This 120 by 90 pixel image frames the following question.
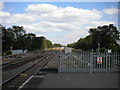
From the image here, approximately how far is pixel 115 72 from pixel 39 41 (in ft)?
302

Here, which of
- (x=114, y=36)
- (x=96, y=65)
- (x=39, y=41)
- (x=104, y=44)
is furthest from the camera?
(x=39, y=41)

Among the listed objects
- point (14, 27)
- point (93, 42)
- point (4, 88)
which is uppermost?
point (14, 27)

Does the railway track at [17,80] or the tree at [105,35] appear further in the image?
the tree at [105,35]

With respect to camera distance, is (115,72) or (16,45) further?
(16,45)

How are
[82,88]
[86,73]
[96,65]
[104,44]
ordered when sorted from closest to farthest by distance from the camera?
[82,88] < [86,73] < [96,65] < [104,44]

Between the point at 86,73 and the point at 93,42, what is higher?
the point at 93,42

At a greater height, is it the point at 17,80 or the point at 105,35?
the point at 105,35

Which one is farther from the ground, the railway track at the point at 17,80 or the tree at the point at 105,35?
the tree at the point at 105,35

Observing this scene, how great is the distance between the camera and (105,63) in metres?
14.5

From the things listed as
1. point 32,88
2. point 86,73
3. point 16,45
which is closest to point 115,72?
point 86,73

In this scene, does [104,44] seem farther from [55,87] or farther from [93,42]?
[55,87]

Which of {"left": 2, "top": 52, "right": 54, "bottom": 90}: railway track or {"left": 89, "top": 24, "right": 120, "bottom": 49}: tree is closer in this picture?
{"left": 2, "top": 52, "right": 54, "bottom": 90}: railway track

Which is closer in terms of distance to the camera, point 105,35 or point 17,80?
point 17,80

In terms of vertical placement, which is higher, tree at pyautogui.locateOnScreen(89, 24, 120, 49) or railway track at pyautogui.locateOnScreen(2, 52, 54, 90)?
tree at pyautogui.locateOnScreen(89, 24, 120, 49)
